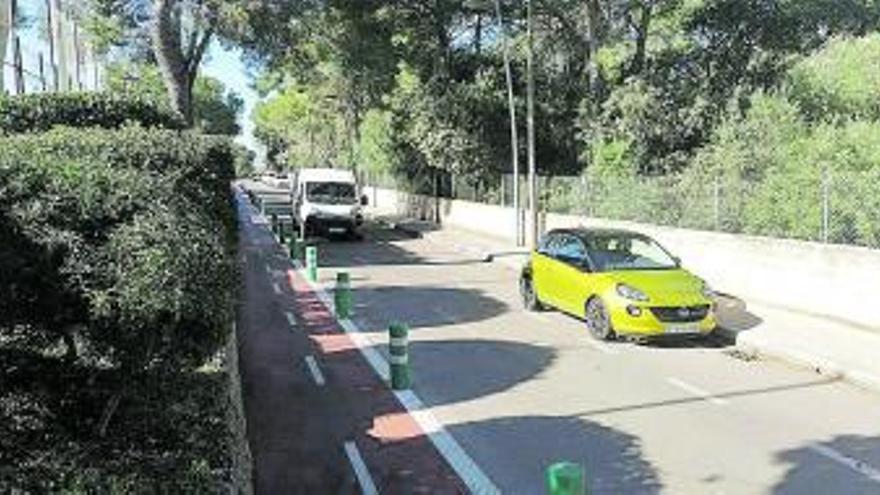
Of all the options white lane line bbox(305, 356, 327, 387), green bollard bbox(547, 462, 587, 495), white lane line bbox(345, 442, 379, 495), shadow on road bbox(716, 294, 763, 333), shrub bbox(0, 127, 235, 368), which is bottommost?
white lane line bbox(345, 442, 379, 495)

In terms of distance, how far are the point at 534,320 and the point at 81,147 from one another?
11.4 meters

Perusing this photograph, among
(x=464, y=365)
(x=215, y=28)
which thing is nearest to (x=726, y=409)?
(x=464, y=365)

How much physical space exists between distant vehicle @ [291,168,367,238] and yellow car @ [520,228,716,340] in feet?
62.8

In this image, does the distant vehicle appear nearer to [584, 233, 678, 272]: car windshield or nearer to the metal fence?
the metal fence

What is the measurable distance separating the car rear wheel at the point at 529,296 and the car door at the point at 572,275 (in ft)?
3.80

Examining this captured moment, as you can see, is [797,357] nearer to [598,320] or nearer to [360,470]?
[598,320]

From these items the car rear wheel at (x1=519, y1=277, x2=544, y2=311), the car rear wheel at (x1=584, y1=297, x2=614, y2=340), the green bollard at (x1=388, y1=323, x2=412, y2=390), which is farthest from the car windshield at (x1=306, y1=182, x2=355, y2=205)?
the green bollard at (x1=388, y1=323, x2=412, y2=390)

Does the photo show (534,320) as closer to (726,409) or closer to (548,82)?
(726,409)

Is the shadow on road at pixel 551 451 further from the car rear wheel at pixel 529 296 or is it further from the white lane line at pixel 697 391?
the car rear wheel at pixel 529 296

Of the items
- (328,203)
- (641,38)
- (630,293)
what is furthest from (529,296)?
(641,38)

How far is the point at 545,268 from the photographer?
70.3ft

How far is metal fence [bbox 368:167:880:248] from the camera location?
65.7ft

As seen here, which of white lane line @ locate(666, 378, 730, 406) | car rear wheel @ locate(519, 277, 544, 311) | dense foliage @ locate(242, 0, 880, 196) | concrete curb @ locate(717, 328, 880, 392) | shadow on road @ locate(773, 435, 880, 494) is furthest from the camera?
dense foliage @ locate(242, 0, 880, 196)

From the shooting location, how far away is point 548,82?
43.9 metres
